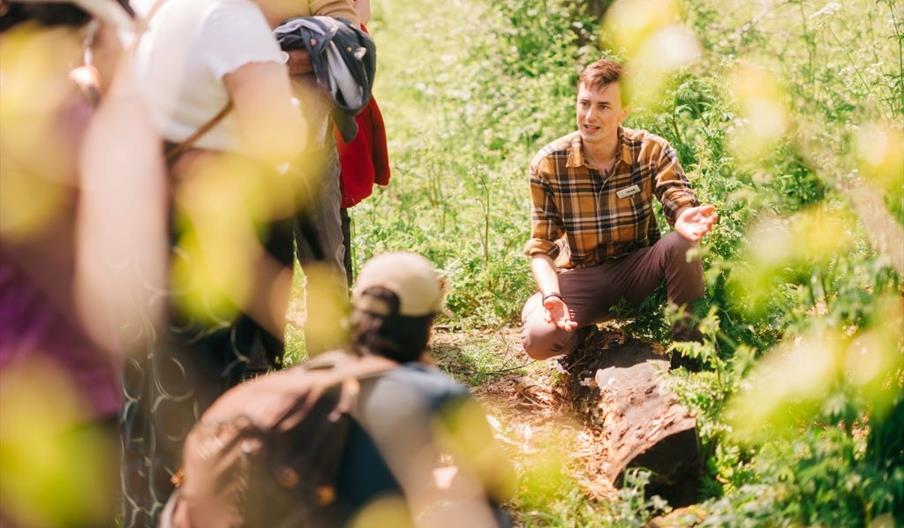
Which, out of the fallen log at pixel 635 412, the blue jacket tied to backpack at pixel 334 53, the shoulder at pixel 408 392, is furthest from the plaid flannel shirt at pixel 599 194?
the shoulder at pixel 408 392

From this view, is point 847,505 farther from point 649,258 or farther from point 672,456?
point 649,258

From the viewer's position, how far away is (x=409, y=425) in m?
2.54

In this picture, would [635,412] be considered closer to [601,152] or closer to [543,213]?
[543,213]

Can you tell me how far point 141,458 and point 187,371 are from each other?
12.2 inches

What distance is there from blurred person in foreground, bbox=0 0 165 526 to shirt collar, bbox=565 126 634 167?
92.9 inches

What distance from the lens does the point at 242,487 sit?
255 cm

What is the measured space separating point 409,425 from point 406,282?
0.35 meters

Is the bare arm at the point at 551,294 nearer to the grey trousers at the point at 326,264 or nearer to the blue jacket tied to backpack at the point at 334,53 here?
the grey trousers at the point at 326,264

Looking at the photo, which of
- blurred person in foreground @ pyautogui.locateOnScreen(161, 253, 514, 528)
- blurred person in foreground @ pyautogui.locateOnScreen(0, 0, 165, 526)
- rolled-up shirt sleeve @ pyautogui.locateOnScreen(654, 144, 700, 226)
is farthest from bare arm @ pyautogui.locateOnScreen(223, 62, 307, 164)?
rolled-up shirt sleeve @ pyautogui.locateOnScreen(654, 144, 700, 226)

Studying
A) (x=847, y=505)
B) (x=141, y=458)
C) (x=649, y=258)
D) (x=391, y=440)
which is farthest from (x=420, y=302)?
(x=649, y=258)

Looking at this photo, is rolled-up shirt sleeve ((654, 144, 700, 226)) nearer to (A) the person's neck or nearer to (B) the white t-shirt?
(A) the person's neck

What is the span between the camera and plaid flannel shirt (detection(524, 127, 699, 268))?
479cm

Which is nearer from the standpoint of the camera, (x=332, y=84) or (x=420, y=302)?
(x=420, y=302)

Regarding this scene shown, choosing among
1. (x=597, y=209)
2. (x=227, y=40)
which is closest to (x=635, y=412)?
(x=597, y=209)
